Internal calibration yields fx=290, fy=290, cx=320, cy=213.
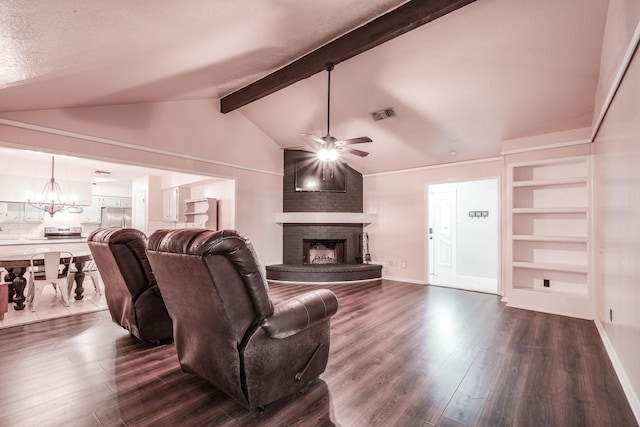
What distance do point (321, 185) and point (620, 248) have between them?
4996mm

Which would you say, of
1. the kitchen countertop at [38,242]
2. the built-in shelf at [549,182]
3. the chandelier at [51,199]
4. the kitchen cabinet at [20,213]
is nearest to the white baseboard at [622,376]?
the built-in shelf at [549,182]

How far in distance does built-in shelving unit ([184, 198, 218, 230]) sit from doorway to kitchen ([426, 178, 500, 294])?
15.1 ft

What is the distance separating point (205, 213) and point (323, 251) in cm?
284

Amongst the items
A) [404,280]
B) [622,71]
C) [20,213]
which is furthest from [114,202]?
[622,71]

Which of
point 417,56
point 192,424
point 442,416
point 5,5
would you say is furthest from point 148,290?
point 417,56

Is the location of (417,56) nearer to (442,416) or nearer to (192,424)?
(442,416)

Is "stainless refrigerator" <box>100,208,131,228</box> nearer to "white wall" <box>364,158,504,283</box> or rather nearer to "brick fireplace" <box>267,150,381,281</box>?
"brick fireplace" <box>267,150,381,281</box>

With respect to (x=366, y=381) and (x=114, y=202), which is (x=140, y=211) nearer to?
(x=114, y=202)

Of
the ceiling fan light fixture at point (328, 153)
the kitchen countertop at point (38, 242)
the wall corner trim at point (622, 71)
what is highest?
the wall corner trim at point (622, 71)

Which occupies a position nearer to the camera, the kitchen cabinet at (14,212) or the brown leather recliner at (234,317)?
the brown leather recliner at (234,317)

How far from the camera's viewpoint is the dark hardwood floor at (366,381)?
1.82m

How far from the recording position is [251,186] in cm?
616

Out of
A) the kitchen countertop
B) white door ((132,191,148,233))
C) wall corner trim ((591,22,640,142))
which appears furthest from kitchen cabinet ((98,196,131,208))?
wall corner trim ((591,22,640,142))

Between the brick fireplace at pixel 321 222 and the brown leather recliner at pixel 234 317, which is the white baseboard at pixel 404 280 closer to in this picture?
the brick fireplace at pixel 321 222
